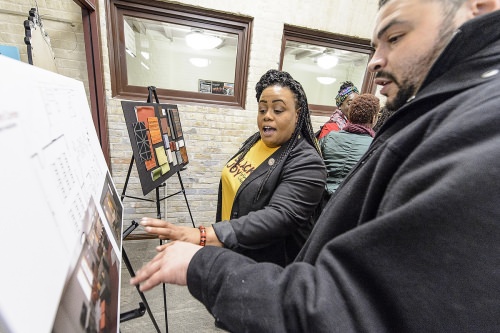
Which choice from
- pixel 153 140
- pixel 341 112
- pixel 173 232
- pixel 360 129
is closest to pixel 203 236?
pixel 173 232

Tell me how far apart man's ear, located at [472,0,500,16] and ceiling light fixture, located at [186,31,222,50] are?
2424 mm

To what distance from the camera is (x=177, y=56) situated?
8.20ft

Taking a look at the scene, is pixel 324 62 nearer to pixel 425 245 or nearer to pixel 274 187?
pixel 274 187

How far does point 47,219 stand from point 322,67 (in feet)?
10.9

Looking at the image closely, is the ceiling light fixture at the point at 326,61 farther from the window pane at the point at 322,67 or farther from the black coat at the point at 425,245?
the black coat at the point at 425,245

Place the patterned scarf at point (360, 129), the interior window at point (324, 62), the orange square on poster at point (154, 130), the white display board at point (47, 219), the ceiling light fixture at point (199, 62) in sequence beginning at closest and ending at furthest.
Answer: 1. the white display board at point (47, 219)
2. the orange square on poster at point (154, 130)
3. the patterned scarf at point (360, 129)
4. the ceiling light fixture at point (199, 62)
5. the interior window at point (324, 62)

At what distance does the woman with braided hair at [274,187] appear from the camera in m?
1.04

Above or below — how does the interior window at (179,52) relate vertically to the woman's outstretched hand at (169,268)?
above

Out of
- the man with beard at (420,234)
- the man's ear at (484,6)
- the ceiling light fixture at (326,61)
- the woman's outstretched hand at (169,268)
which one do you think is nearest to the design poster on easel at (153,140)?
the woman's outstretched hand at (169,268)

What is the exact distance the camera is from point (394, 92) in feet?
2.01

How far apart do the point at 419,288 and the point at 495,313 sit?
10cm

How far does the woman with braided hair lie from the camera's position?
1.04 m

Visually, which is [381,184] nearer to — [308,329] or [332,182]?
[308,329]

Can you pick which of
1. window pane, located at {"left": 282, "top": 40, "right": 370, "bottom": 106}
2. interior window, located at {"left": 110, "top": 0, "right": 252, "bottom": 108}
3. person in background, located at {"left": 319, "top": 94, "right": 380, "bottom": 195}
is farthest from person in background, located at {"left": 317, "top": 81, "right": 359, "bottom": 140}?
interior window, located at {"left": 110, "top": 0, "right": 252, "bottom": 108}
